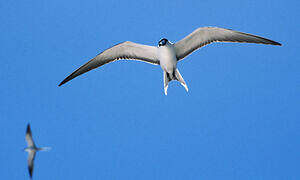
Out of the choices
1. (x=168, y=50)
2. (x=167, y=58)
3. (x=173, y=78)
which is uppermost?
(x=168, y=50)

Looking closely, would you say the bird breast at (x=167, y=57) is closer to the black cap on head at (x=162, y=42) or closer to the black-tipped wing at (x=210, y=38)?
the black cap on head at (x=162, y=42)

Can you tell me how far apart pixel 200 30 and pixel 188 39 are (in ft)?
2.10

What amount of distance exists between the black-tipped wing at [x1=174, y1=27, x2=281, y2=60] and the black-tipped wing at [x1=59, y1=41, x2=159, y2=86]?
1098mm

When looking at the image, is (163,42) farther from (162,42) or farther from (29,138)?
(29,138)

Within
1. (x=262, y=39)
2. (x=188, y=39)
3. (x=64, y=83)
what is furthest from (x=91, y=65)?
(x=262, y=39)

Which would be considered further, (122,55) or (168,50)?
(122,55)

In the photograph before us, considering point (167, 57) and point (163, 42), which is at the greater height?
point (163, 42)

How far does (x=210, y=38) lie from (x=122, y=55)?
138 inches

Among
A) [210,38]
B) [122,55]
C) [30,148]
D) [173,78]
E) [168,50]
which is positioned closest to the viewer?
[210,38]

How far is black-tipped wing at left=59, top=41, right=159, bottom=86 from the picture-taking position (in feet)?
56.0

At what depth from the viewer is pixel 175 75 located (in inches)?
671

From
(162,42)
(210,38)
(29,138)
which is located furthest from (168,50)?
(29,138)

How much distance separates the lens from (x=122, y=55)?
1744 centimetres

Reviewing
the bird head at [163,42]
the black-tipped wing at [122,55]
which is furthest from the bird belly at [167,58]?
the black-tipped wing at [122,55]
